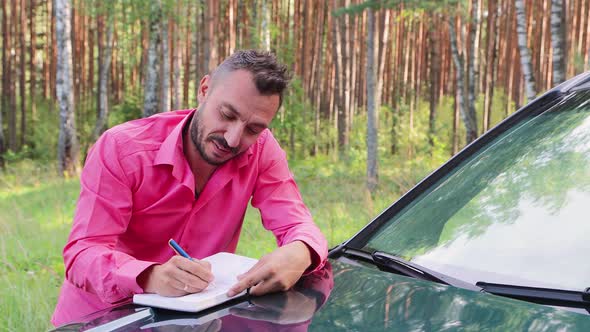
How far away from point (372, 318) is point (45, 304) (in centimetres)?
281

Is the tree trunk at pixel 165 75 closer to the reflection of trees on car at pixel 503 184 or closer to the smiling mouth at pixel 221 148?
the smiling mouth at pixel 221 148

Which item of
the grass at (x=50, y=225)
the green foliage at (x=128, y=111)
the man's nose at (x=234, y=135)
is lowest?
the green foliage at (x=128, y=111)

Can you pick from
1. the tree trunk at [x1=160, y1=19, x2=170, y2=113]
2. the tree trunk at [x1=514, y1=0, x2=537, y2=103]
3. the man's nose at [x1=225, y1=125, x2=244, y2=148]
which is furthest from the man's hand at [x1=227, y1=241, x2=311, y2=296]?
the tree trunk at [x1=160, y1=19, x2=170, y2=113]

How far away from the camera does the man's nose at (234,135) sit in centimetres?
196

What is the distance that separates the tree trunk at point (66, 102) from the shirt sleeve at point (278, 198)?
462 inches

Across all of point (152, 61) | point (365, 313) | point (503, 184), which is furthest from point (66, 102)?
point (365, 313)

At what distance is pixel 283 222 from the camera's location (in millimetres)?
2166

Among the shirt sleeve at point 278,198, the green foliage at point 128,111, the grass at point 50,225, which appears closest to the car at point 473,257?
the shirt sleeve at point 278,198

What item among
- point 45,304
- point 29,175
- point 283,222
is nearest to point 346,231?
point 45,304

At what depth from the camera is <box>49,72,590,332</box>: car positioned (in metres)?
1.38

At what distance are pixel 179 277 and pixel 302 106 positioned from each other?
50.8 feet

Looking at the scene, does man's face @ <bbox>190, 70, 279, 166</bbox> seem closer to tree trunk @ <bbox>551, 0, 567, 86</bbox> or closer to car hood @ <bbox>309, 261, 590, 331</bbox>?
car hood @ <bbox>309, 261, 590, 331</bbox>

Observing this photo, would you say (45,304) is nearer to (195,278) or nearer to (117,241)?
(117,241)

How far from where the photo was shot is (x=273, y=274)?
1.64 metres
